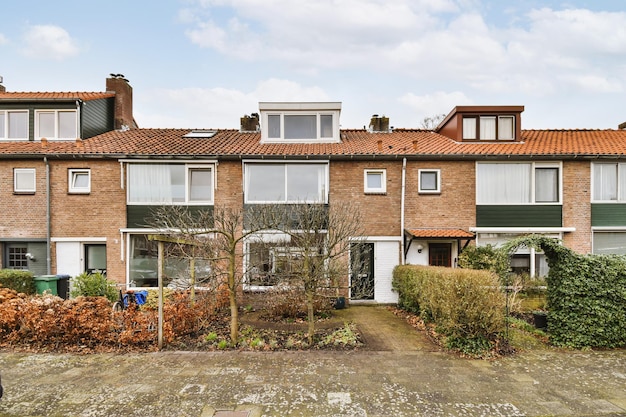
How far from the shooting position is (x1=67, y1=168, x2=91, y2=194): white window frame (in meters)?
13.8

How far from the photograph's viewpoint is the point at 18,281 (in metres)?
11.2

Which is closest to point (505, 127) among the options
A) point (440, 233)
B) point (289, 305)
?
point (440, 233)

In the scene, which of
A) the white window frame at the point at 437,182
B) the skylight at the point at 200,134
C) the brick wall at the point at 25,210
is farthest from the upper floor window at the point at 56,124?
the white window frame at the point at 437,182

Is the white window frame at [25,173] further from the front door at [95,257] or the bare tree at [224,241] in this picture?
the bare tree at [224,241]

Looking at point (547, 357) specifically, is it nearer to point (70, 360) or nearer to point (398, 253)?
point (398, 253)

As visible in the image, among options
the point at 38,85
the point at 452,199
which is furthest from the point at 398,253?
the point at 38,85

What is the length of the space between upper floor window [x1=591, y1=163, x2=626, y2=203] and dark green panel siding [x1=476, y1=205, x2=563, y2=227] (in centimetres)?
177

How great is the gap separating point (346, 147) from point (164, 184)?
758cm

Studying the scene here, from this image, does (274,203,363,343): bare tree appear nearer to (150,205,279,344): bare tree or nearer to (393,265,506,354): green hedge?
(150,205,279,344): bare tree

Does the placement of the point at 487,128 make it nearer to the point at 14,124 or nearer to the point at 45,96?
the point at 45,96

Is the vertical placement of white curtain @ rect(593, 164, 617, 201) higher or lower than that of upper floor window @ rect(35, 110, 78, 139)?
lower

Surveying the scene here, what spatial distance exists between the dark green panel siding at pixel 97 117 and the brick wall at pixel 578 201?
20171 millimetres

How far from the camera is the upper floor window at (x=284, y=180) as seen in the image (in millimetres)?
14156

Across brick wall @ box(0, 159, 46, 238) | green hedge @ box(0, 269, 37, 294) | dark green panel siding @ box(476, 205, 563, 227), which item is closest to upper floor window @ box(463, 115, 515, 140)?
dark green panel siding @ box(476, 205, 563, 227)
